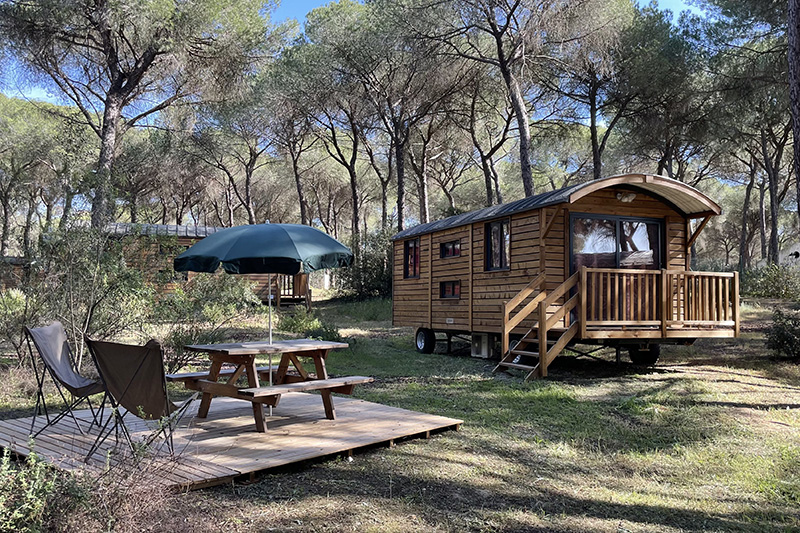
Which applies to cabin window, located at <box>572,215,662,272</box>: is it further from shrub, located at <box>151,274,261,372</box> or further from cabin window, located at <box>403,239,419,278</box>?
shrub, located at <box>151,274,261,372</box>

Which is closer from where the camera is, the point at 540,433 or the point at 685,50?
the point at 540,433

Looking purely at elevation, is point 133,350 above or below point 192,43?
below

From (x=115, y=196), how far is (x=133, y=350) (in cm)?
401

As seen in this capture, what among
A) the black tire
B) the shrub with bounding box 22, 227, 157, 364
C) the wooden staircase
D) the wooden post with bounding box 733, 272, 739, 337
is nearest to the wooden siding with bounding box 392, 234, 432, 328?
the wooden staircase

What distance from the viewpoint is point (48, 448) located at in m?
4.03

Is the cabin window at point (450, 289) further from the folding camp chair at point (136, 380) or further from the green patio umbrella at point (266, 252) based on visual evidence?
the folding camp chair at point (136, 380)

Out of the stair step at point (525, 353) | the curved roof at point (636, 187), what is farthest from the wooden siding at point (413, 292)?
the stair step at point (525, 353)

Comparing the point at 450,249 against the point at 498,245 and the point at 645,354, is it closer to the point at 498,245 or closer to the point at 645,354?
the point at 498,245

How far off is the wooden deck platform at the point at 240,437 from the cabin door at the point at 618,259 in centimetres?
376

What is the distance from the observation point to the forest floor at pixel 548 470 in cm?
313

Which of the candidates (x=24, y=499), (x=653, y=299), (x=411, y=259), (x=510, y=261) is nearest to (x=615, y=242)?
(x=653, y=299)

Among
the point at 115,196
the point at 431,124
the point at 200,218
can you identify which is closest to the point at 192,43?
the point at 115,196

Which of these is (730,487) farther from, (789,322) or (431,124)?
(431,124)

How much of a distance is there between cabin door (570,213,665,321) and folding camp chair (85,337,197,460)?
5.88m
